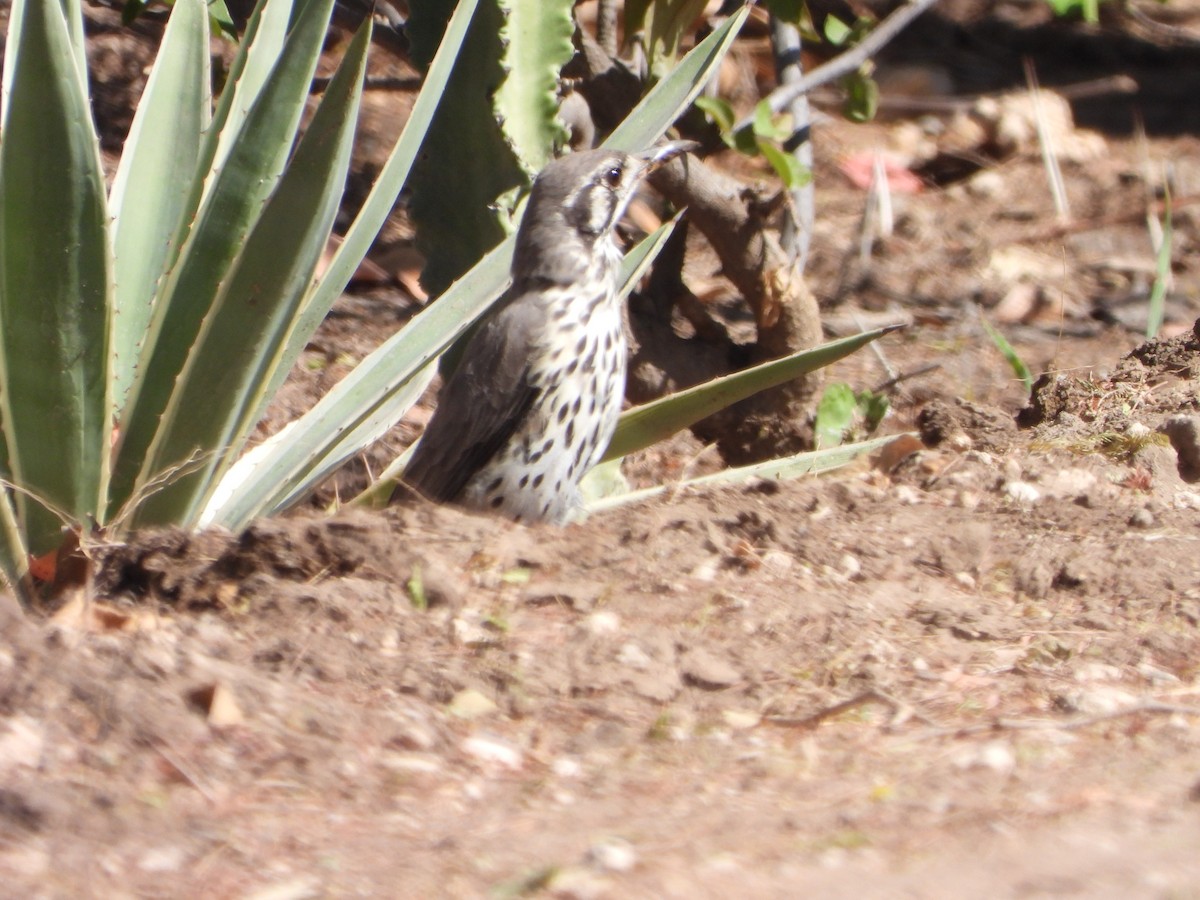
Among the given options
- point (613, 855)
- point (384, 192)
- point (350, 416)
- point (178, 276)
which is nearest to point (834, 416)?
point (350, 416)

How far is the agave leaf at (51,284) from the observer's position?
312 cm

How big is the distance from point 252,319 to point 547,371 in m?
0.96

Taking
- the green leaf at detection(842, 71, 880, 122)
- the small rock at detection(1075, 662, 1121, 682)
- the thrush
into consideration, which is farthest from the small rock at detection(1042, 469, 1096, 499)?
the green leaf at detection(842, 71, 880, 122)

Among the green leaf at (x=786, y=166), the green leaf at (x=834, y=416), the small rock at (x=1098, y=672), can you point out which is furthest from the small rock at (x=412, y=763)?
the green leaf at (x=786, y=166)

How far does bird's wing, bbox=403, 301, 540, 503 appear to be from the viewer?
4.24 metres

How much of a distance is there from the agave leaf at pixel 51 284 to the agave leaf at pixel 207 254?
134 millimetres

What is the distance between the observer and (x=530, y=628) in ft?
10.7

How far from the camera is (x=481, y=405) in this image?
4.28 m

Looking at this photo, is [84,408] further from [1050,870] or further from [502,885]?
[1050,870]

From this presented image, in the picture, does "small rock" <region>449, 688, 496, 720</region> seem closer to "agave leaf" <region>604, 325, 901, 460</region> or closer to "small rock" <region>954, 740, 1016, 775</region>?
"small rock" <region>954, 740, 1016, 775</region>

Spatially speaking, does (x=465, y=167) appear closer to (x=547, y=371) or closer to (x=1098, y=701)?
(x=547, y=371)

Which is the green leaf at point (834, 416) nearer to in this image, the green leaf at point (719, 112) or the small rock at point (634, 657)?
the green leaf at point (719, 112)

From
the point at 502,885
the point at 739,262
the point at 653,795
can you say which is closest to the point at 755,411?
the point at 739,262

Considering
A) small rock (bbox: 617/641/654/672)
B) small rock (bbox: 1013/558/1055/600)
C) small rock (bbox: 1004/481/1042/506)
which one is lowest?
small rock (bbox: 617/641/654/672)
